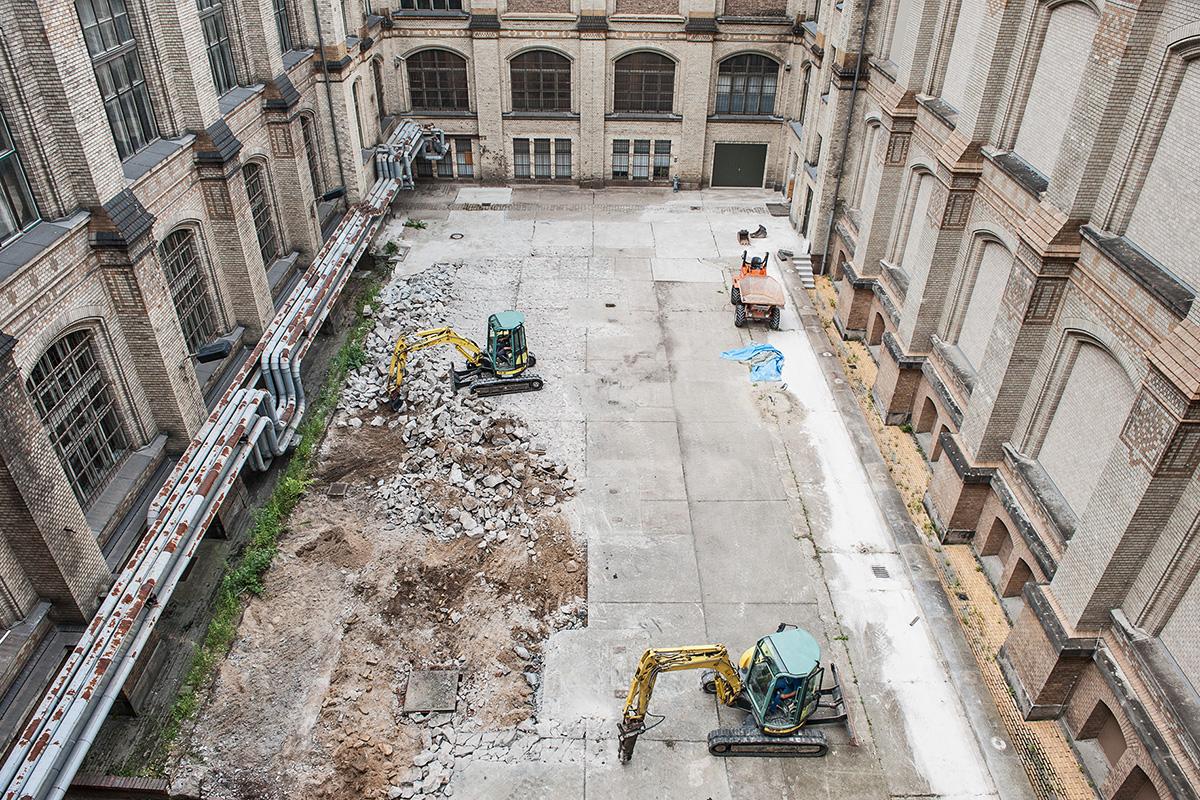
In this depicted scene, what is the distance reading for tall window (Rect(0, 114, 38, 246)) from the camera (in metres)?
14.4

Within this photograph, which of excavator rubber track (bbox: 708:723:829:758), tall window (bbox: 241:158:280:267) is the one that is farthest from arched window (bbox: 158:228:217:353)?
excavator rubber track (bbox: 708:723:829:758)

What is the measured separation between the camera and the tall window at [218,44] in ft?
71.8

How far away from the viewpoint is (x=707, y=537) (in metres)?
20.4

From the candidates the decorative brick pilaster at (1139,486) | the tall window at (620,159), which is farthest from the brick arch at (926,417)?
the tall window at (620,159)

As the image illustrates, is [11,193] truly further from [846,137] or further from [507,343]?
[846,137]

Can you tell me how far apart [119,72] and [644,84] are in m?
24.5

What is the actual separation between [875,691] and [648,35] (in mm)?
29719

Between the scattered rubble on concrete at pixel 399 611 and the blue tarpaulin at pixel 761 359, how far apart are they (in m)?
7.77

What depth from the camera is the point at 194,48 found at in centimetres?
1938

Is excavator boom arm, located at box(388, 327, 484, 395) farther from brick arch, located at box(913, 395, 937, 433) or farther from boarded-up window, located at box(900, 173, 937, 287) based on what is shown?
brick arch, located at box(913, 395, 937, 433)

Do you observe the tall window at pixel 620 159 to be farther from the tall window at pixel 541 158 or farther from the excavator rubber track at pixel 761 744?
the excavator rubber track at pixel 761 744

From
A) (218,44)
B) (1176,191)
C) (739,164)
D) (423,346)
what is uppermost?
(218,44)

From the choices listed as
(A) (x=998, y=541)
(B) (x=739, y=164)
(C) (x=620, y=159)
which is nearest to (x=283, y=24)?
(C) (x=620, y=159)

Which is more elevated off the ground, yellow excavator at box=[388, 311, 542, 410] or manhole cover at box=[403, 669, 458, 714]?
yellow excavator at box=[388, 311, 542, 410]
